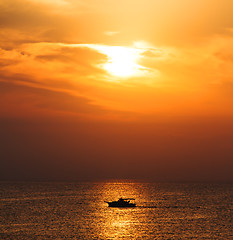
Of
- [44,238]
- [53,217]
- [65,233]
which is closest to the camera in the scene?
[44,238]

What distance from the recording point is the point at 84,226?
119062 mm

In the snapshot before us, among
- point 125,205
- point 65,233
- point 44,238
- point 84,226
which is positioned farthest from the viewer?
point 125,205

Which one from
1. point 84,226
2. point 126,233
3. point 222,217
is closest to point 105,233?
point 126,233

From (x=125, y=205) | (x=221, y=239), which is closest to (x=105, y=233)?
(x=221, y=239)

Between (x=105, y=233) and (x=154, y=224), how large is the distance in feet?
70.1

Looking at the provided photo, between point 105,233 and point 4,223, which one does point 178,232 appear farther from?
point 4,223

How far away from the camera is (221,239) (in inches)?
3831

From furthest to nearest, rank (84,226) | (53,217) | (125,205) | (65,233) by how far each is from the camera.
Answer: (125,205) < (53,217) < (84,226) < (65,233)

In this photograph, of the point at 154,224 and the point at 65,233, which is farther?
the point at 154,224

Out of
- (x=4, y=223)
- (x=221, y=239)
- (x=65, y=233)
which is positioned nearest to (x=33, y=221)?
(x=4, y=223)

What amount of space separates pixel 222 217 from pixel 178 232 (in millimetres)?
44318

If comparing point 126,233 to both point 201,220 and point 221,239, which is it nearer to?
point 221,239

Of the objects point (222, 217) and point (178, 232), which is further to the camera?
point (222, 217)

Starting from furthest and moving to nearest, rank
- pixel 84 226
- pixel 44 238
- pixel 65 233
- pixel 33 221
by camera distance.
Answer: pixel 33 221 → pixel 84 226 → pixel 65 233 → pixel 44 238
